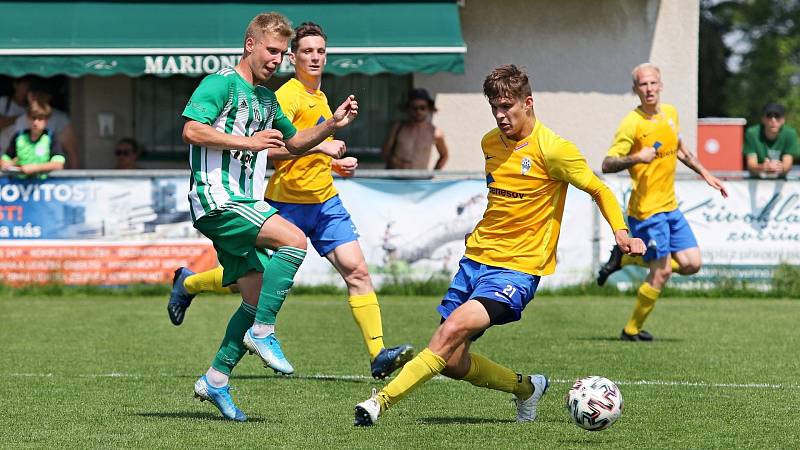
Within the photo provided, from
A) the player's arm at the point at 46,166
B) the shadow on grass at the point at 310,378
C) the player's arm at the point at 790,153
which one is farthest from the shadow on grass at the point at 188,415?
the player's arm at the point at 790,153

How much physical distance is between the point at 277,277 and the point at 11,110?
39.2ft

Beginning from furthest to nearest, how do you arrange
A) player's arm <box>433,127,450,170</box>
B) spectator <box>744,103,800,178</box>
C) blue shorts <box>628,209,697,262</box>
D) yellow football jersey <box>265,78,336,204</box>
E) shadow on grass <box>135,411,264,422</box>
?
player's arm <box>433,127,450,170</box> < spectator <box>744,103,800,178</box> < blue shorts <box>628,209,697,262</box> < yellow football jersey <box>265,78,336,204</box> < shadow on grass <box>135,411,264,422</box>

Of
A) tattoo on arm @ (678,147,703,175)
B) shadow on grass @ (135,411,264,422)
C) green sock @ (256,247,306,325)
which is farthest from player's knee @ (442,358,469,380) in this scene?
tattoo on arm @ (678,147,703,175)

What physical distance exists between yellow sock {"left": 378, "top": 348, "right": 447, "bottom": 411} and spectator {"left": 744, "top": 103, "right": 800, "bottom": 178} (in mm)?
10513

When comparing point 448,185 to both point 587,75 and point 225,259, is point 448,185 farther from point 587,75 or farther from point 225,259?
point 225,259

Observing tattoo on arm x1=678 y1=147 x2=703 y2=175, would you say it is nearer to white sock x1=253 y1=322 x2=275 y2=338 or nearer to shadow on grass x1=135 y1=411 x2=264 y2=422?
white sock x1=253 y1=322 x2=275 y2=338

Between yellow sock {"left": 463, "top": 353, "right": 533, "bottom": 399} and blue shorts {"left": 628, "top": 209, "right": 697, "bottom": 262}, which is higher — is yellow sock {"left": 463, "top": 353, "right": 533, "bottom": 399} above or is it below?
below

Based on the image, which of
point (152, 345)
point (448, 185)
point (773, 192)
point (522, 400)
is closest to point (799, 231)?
point (773, 192)

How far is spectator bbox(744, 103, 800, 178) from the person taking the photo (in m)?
16.8

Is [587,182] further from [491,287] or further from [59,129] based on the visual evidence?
[59,129]

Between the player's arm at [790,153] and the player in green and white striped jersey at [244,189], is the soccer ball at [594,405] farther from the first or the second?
the player's arm at [790,153]

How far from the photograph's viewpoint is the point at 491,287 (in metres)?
7.16

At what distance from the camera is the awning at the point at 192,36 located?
17.8m

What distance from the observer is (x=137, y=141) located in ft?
65.3
